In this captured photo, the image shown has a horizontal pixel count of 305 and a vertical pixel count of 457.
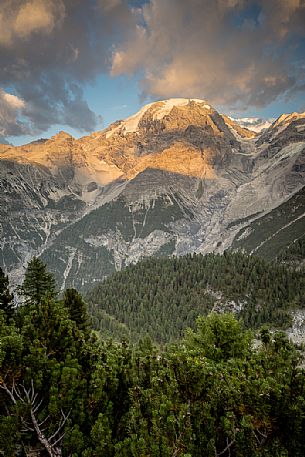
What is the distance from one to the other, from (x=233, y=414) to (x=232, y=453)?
2563 millimetres

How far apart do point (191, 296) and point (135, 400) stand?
441 feet

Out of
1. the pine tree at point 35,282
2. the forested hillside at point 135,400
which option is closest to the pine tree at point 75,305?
the pine tree at point 35,282

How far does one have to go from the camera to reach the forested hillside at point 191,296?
410 ft

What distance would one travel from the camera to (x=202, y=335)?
3256cm

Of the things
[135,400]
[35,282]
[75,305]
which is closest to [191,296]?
[35,282]

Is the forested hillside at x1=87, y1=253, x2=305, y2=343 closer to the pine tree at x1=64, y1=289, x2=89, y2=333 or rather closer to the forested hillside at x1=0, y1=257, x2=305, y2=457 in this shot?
the pine tree at x1=64, y1=289, x2=89, y2=333

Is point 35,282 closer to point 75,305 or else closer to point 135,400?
point 75,305

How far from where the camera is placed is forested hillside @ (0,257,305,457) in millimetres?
11477

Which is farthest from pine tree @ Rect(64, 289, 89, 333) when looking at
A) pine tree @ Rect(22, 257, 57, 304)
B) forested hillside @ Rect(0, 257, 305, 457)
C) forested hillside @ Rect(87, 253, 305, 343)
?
forested hillside @ Rect(87, 253, 305, 343)

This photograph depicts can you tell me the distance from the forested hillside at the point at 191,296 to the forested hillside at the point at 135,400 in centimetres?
10220

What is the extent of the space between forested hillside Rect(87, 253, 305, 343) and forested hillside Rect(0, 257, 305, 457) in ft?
335

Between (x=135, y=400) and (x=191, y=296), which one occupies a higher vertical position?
(x=191, y=296)

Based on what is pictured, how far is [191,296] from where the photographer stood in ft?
474

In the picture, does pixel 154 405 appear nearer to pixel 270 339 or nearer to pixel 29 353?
pixel 29 353
